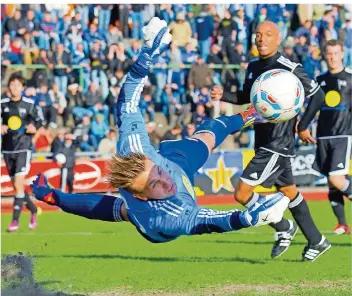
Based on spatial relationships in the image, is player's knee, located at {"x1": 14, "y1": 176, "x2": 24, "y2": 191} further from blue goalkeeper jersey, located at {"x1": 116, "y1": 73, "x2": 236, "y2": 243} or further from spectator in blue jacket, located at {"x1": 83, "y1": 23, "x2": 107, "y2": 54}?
spectator in blue jacket, located at {"x1": 83, "y1": 23, "x2": 107, "y2": 54}

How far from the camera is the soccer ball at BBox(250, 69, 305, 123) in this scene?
377 inches

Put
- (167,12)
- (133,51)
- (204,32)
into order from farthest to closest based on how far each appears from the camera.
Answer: (204,32), (167,12), (133,51)

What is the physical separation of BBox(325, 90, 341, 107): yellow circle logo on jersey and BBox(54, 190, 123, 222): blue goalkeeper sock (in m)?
6.14

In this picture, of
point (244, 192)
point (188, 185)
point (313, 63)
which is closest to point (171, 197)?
point (188, 185)

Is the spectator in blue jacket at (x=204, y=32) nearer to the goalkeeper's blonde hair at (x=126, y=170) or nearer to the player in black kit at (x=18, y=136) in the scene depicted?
the player in black kit at (x=18, y=136)

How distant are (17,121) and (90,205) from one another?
733 centimetres

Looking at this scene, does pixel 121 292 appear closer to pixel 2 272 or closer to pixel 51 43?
pixel 2 272

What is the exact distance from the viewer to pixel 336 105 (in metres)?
14.1

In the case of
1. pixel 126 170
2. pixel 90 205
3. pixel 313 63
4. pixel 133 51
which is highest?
pixel 126 170

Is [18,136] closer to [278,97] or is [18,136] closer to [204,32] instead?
[278,97]

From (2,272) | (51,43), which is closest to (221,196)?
(51,43)

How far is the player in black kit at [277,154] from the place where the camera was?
11.1 m

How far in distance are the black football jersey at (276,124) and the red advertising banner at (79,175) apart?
11.2 meters

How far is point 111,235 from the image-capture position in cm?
1490
